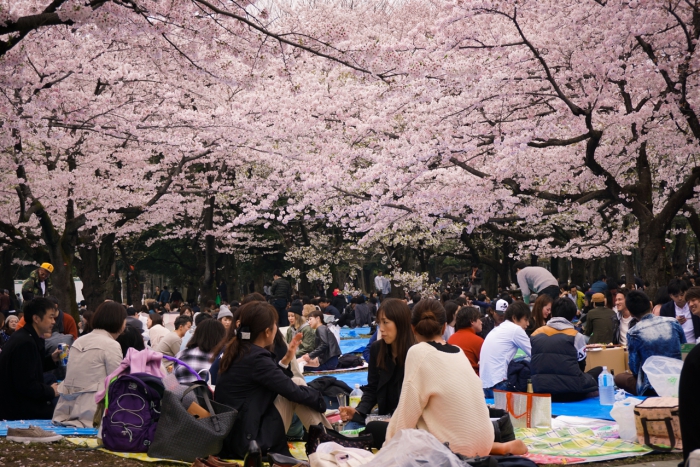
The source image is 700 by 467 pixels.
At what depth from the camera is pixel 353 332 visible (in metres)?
21.8

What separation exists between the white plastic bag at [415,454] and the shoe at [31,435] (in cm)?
406

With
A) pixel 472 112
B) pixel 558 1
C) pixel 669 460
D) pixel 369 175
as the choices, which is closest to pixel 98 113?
pixel 369 175

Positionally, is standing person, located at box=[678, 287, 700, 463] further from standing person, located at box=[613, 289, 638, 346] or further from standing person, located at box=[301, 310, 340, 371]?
standing person, located at box=[301, 310, 340, 371]

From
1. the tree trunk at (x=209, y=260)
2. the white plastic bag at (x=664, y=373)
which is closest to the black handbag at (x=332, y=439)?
the white plastic bag at (x=664, y=373)

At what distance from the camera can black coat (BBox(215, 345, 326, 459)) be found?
18.9 feet

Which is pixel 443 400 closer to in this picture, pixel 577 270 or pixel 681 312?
pixel 681 312

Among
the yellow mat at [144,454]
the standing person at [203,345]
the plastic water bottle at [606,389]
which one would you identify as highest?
the standing person at [203,345]

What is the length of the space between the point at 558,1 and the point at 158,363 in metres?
10.2

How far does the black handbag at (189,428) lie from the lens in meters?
5.91

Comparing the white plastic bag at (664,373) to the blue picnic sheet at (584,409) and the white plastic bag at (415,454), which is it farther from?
the white plastic bag at (415,454)

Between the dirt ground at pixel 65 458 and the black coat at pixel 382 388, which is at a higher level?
the black coat at pixel 382 388

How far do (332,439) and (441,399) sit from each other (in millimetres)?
1105

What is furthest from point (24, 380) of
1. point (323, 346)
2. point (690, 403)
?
point (690, 403)

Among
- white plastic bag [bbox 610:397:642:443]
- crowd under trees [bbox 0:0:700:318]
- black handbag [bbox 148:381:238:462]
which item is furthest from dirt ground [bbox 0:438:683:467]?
→ crowd under trees [bbox 0:0:700:318]
